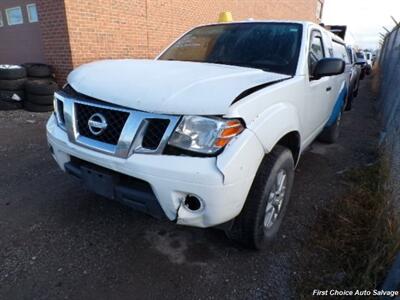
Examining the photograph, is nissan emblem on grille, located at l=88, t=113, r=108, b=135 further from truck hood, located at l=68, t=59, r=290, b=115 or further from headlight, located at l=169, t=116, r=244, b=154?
headlight, located at l=169, t=116, r=244, b=154

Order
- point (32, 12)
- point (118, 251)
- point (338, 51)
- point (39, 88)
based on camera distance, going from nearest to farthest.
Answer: point (118, 251), point (338, 51), point (39, 88), point (32, 12)

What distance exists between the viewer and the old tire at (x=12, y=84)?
5930 mm

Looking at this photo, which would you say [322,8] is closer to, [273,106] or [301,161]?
[301,161]

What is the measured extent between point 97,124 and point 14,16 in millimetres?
7757

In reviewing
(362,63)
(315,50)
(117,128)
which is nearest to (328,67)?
(315,50)

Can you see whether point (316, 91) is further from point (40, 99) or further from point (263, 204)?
point (40, 99)

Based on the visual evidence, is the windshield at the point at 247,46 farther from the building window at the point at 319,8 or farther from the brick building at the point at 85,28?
the building window at the point at 319,8

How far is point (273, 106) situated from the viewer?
1.99 metres

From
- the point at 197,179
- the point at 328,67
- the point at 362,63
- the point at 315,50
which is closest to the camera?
the point at 197,179

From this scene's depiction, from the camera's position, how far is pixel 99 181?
1.89 m

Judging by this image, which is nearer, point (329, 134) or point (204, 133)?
point (204, 133)

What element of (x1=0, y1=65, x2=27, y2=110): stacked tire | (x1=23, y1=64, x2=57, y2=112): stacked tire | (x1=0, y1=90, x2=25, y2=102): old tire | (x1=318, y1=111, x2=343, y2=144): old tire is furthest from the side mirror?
(x1=0, y1=90, x2=25, y2=102): old tire

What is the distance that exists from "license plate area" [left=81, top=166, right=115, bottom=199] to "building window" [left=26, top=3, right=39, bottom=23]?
6608 millimetres

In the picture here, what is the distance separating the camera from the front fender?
5.83ft
